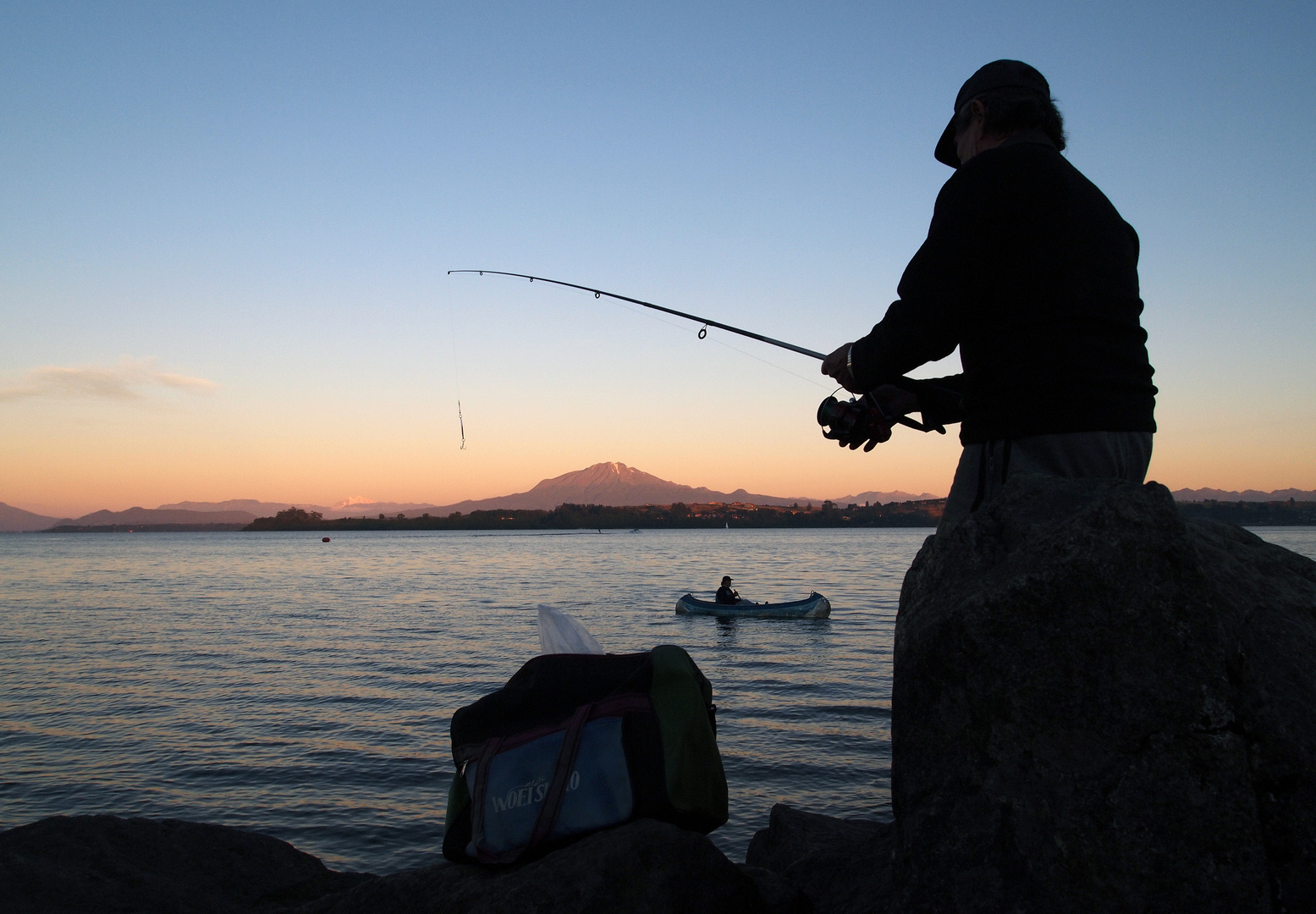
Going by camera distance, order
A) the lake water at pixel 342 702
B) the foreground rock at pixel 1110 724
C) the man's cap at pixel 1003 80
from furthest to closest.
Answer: the lake water at pixel 342 702
the man's cap at pixel 1003 80
the foreground rock at pixel 1110 724

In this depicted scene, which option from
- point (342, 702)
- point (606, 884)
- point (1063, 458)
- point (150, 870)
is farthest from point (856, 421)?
point (342, 702)

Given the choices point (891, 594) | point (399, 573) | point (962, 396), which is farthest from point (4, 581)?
point (962, 396)

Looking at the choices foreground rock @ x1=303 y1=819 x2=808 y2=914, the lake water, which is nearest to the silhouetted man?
foreground rock @ x1=303 y1=819 x2=808 y2=914

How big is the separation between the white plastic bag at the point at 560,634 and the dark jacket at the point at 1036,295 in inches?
92.8

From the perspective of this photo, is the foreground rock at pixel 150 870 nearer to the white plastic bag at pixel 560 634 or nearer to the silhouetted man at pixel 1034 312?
the white plastic bag at pixel 560 634

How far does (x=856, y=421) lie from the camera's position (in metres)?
3.41

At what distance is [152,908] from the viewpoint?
429 centimetres

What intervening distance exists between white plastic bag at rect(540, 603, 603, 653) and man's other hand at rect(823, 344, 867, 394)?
1.86m

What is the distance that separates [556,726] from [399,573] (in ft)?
188

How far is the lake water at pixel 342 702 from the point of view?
359 inches

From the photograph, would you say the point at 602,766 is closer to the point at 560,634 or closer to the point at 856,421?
the point at 560,634

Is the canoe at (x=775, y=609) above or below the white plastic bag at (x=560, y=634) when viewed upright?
below

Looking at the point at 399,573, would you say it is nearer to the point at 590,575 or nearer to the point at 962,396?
the point at 590,575

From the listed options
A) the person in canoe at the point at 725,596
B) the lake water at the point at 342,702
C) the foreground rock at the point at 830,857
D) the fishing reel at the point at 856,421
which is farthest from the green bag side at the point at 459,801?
the person in canoe at the point at 725,596
